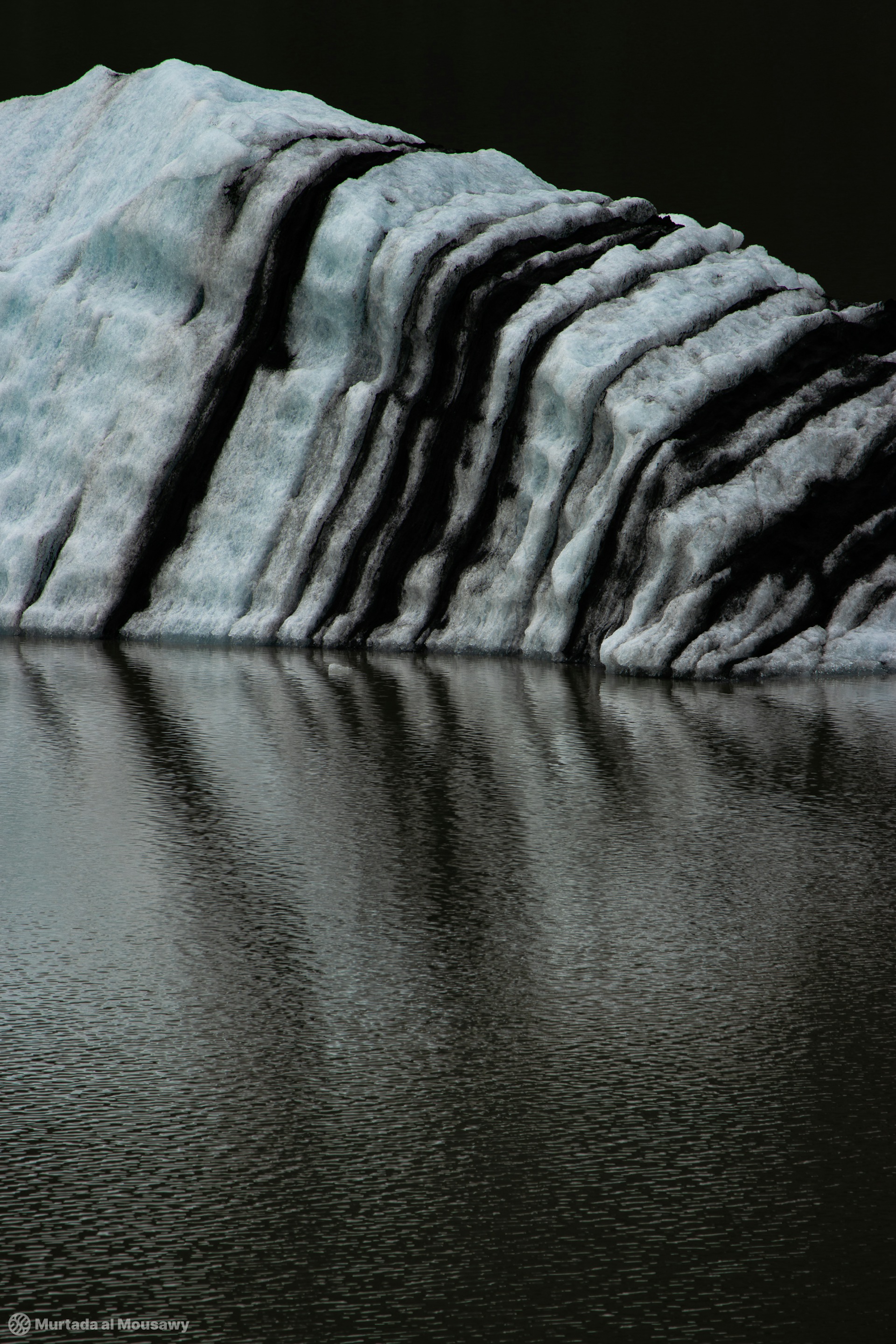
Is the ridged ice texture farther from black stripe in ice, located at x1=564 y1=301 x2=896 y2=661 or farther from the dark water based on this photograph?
the dark water

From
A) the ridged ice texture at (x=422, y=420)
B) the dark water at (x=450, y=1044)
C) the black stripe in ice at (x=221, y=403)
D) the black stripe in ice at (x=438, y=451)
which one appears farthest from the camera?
the black stripe in ice at (x=221, y=403)

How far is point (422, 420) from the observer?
1259 centimetres

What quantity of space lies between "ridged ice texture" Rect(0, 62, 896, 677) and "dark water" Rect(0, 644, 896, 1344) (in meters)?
4.37

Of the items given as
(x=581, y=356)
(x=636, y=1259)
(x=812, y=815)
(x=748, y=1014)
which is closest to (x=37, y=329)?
(x=581, y=356)

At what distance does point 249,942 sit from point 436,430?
851cm

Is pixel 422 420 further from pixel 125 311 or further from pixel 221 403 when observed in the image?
pixel 125 311

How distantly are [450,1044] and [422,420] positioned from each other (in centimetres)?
939

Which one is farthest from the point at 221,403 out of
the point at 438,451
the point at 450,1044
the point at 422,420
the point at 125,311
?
the point at 450,1044

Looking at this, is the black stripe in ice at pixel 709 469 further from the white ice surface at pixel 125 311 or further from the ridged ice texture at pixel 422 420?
the white ice surface at pixel 125 311

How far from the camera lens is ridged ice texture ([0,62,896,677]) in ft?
37.5

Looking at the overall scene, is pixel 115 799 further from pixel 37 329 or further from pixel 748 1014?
pixel 37 329

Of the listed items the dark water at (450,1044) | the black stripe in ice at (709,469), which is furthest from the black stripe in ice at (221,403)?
the dark water at (450,1044)

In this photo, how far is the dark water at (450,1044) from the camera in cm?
270

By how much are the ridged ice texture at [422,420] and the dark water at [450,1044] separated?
4.37 metres
